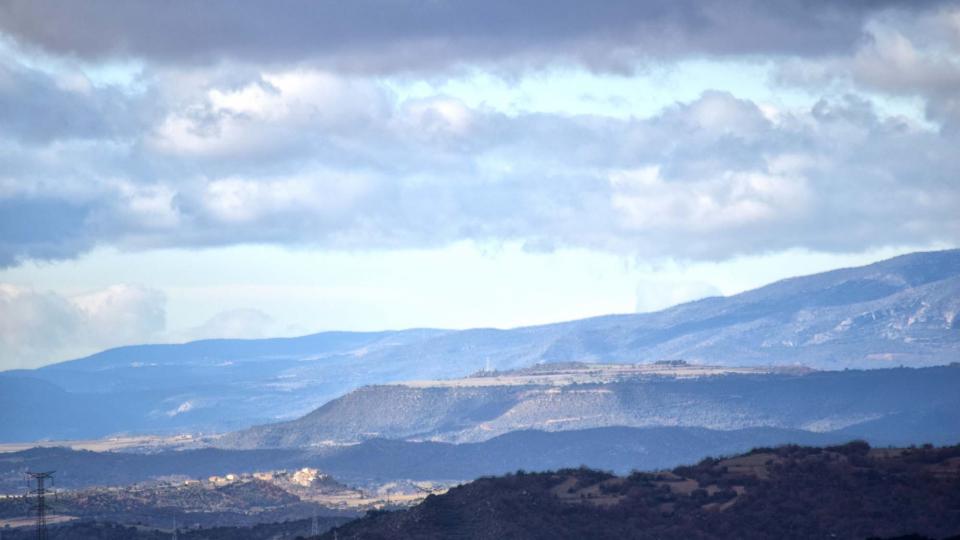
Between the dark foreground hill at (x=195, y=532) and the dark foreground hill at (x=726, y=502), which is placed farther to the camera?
A: the dark foreground hill at (x=195, y=532)

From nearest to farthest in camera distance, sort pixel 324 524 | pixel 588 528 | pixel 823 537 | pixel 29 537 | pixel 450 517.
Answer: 1. pixel 823 537
2. pixel 588 528
3. pixel 450 517
4. pixel 324 524
5. pixel 29 537

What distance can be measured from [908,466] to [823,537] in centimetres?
1329

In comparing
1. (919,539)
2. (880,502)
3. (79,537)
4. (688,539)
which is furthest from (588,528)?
(79,537)

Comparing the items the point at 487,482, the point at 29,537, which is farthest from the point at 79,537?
the point at 487,482

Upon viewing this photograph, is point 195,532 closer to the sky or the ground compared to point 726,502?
closer to the sky

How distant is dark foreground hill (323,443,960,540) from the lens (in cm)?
13488

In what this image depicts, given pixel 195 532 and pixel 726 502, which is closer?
pixel 726 502

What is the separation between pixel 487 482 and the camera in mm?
162000

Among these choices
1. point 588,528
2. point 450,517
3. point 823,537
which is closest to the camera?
point 823,537

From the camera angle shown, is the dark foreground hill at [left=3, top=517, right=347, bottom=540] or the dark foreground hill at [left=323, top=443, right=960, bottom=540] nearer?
the dark foreground hill at [left=323, top=443, right=960, bottom=540]

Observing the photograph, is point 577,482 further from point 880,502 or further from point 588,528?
point 880,502

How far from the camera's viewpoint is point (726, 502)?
142 m

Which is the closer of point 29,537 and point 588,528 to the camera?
point 588,528

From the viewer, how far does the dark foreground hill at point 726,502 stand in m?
135
